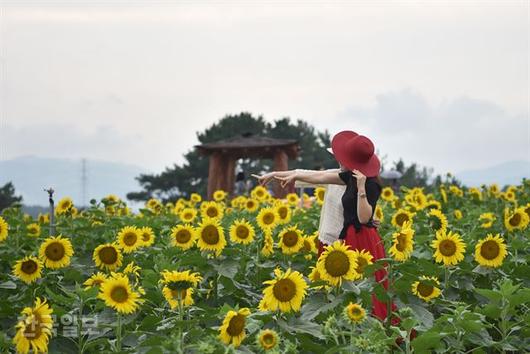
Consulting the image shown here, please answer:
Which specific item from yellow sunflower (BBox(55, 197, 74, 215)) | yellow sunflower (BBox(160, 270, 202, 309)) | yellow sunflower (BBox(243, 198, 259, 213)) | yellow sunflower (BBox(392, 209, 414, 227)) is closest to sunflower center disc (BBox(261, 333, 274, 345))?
yellow sunflower (BBox(160, 270, 202, 309))

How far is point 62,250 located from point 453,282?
8.54 ft

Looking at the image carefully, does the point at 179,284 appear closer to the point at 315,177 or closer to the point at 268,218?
the point at 315,177

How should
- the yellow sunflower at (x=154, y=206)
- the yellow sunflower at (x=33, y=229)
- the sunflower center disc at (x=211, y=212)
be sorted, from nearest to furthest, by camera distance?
the sunflower center disc at (x=211, y=212) < the yellow sunflower at (x=33, y=229) < the yellow sunflower at (x=154, y=206)

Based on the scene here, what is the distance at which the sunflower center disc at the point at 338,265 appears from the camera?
166 inches

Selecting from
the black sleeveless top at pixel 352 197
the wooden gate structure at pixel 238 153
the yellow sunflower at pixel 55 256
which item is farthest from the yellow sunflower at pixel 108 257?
the wooden gate structure at pixel 238 153

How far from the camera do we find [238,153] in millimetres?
26609

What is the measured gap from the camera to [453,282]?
5.59 metres

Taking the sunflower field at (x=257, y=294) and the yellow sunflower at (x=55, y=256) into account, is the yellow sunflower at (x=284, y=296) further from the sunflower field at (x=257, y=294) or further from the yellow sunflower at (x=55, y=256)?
the yellow sunflower at (x=55, y=256)

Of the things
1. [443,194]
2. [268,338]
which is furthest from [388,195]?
[268,338]

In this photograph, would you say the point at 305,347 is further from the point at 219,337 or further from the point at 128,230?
the point at 128,230

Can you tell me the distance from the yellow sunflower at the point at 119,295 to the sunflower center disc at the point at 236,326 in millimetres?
552

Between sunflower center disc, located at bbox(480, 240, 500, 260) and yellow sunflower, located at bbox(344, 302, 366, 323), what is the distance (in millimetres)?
2092

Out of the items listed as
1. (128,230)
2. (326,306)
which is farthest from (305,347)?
(128,230)

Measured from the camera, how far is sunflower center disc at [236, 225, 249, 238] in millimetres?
6172
